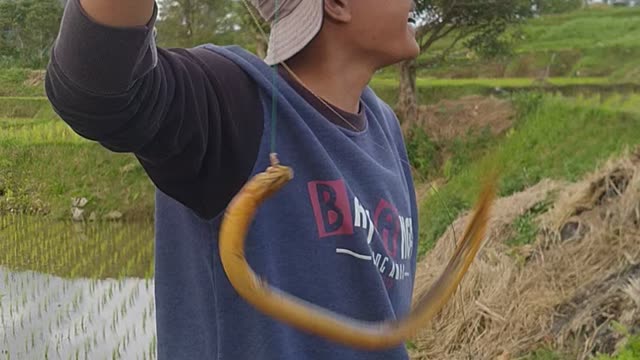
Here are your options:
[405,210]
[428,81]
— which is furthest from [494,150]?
[428,81]

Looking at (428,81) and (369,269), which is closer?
(369,269)

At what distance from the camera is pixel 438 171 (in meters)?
4.93

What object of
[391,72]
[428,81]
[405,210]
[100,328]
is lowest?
[428,81]

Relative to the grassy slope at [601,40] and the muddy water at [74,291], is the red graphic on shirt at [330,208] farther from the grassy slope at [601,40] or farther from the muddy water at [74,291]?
the muddy water at [74,291]

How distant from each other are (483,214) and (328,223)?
16cm

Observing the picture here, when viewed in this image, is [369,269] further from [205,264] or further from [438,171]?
[438,171]

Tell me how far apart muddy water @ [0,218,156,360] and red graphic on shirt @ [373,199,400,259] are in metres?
1.14

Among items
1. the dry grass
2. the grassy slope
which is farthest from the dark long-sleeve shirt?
the dry grass

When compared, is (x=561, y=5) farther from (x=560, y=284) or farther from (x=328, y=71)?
(x=560, y=284)

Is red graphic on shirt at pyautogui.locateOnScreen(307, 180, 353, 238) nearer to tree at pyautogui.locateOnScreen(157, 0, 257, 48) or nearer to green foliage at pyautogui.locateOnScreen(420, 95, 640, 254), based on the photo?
tree at pyautogui.locateOnScreen(157, 0, 257, 48)

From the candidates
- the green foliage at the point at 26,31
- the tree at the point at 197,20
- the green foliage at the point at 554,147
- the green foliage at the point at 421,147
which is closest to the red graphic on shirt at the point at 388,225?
the tree at the point at 197,20

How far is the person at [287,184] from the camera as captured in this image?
67 cm

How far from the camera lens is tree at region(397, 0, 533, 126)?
8.37 feet

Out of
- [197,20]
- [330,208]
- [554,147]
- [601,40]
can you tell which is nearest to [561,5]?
[601,40]
